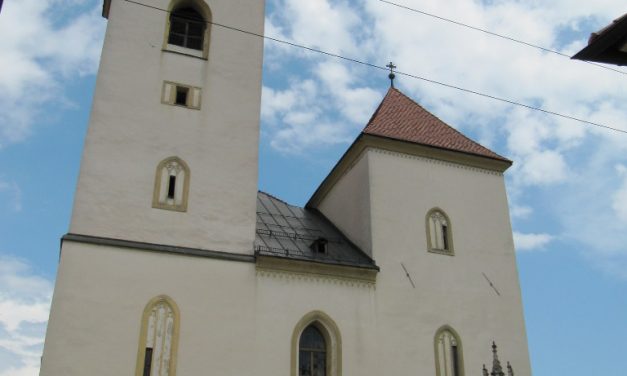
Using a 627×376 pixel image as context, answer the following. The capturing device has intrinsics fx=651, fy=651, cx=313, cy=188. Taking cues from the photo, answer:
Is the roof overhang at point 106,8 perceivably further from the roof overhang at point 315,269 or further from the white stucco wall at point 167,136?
the roof overhang at point 315,269

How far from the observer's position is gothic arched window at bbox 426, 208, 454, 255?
59.3 ft

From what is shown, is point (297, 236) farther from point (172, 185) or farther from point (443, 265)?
point (443, 265)

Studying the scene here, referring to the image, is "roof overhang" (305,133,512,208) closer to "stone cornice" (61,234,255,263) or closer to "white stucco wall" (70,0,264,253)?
"white stucco wall" (70,0,264,253)

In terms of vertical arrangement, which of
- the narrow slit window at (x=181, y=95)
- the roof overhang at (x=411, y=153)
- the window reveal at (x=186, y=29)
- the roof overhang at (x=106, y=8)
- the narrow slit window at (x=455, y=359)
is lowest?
the narrow slit window at (x=455, y=359)

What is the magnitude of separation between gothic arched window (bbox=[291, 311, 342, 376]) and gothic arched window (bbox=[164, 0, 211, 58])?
806 centimetres

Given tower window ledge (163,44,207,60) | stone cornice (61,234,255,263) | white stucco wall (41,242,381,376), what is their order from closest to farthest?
white stucco wall (41,242,381,376), stone cornice (61,234,255,263), tower window ledge (163,44,207,60)

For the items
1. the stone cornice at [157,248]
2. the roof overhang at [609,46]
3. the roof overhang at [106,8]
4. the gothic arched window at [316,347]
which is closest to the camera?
the roof overhang at [609,46]

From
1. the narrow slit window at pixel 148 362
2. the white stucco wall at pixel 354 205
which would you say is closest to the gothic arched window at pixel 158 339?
the narrow slit window at pixel 148 362

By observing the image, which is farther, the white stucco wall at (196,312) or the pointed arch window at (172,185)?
the pointed arch window at (172,185)

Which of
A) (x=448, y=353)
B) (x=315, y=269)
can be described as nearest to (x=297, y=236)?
(x=315, y=269)

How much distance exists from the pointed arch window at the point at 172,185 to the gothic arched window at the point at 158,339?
2471 mm

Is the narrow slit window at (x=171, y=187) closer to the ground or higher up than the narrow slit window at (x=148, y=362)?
higher up

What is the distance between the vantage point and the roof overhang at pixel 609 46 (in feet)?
30.6

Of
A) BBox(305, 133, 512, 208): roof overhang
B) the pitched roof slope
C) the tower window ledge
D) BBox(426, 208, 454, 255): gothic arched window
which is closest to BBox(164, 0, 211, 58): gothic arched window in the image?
the tower window ledge
